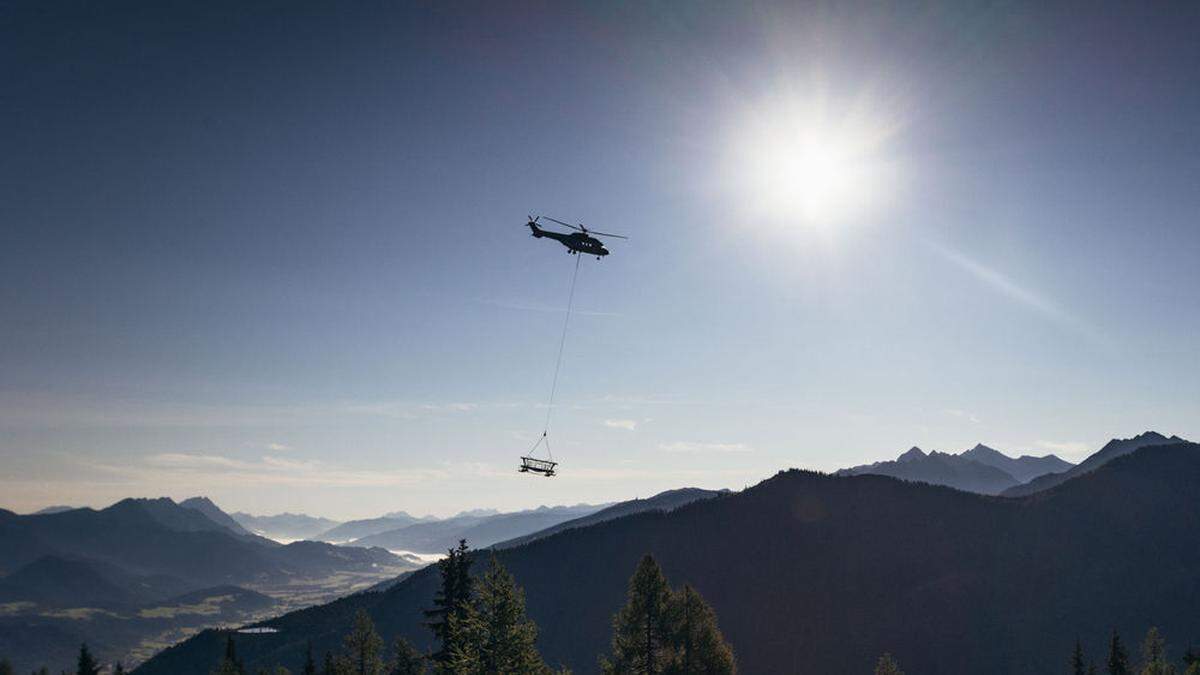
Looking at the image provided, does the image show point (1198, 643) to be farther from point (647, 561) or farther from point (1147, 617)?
point (647, 561)

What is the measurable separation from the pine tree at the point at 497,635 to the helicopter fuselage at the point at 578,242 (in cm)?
3346

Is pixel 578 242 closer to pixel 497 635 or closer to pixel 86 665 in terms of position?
pixel 497 635

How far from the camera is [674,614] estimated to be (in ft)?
136

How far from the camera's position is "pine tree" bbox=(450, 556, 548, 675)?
28.9 metres

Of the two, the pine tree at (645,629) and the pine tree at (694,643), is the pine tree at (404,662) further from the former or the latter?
the pine tree at (694,643)

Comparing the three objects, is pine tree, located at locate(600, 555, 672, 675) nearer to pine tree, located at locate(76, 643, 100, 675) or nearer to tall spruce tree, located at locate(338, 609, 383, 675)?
tall spruce tree, located at locate(338, 609, 383, 675)

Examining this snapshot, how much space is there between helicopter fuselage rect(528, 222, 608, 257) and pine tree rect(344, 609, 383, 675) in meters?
39.5

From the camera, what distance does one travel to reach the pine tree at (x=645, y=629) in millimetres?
40719

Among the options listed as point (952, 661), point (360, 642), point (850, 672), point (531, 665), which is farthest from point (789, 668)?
point (531, 665)

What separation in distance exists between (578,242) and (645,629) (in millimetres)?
32529

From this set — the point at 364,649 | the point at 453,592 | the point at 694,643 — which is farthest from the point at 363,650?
the point at 694,643

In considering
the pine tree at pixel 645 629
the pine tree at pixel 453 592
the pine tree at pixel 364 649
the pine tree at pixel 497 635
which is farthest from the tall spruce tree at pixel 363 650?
the pine tree at pixel 497 635

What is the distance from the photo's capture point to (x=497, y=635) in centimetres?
2969

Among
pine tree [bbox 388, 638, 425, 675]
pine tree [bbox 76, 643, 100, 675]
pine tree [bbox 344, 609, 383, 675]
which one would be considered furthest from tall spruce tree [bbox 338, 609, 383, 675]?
pine tree [bbox 76, 643, 100, 675]
